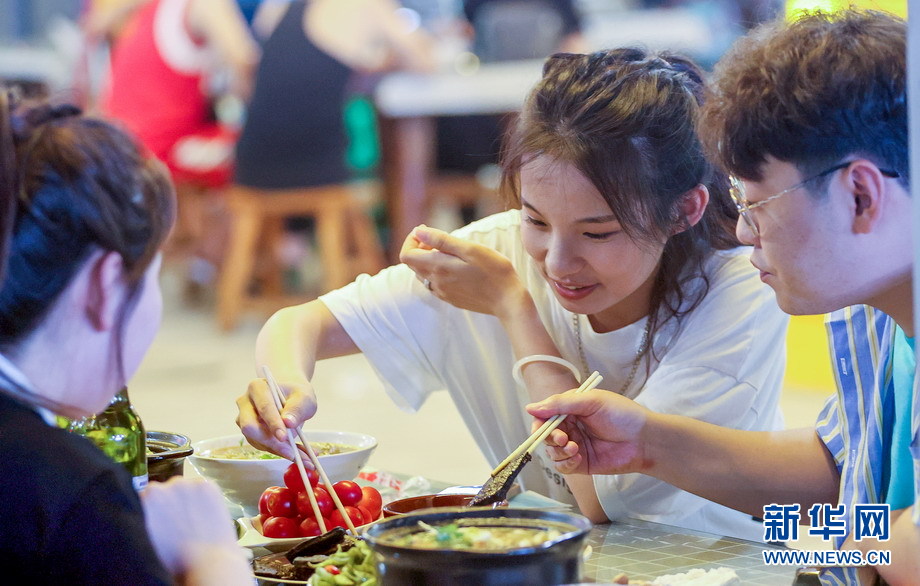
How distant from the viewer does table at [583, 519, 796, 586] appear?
1.02 m

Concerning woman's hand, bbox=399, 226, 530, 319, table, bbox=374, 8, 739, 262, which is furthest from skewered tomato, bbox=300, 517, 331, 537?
table, bbox=374, 8, 739, 262

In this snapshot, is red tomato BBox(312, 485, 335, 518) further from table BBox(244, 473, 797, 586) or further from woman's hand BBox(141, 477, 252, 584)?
woman's hand BBox(141, 477, 252, 584)

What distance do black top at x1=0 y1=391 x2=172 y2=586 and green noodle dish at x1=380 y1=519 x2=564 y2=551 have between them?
7.0 inches

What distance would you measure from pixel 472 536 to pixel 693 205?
730mm

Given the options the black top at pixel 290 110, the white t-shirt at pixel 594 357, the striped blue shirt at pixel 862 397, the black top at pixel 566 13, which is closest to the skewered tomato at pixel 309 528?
the white t-shirt at pixel 594 357

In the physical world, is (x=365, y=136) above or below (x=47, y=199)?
above

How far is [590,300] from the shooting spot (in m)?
1.39

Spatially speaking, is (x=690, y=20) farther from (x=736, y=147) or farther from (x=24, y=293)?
(x=24, y=293)

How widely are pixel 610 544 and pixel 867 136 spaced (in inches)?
19.0

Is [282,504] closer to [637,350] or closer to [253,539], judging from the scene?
[253,539]

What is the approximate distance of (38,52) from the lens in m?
7.55

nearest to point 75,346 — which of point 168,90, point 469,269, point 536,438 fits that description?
point 536,438

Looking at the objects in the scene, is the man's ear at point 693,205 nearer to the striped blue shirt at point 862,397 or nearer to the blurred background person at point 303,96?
the striped blue shirt at point 862,397

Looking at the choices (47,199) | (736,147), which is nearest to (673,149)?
(736,147)
